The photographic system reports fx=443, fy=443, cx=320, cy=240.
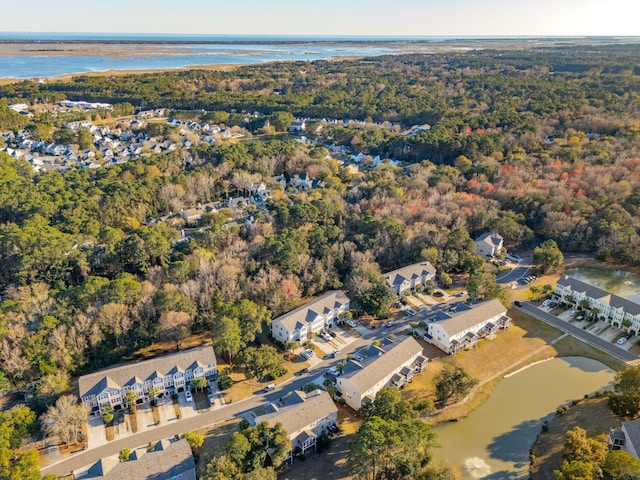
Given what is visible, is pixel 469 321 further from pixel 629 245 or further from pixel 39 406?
pixel 39 406

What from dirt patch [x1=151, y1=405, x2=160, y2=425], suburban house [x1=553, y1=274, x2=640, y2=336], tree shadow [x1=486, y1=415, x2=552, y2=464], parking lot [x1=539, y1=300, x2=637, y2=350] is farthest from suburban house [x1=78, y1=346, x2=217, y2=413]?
suburban house [x1=553, y1=274, x2=640, y2=336]

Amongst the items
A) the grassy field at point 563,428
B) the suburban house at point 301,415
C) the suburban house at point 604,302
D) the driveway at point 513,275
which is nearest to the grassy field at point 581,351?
the suburban house at point 604,302

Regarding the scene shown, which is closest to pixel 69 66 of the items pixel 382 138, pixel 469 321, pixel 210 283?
pixel 382 138

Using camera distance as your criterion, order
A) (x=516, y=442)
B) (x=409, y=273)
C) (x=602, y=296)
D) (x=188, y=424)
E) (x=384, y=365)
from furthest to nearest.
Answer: (x=409, y=273), (x=602, y=296), (x=384, y=365), (x=188, y=424), (x=516, y=442)

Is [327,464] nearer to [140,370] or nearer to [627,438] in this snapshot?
[140,370]

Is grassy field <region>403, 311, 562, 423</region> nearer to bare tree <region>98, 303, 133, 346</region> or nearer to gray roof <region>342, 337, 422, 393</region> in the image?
gray roof <region>342, 337, 422, 393</region>

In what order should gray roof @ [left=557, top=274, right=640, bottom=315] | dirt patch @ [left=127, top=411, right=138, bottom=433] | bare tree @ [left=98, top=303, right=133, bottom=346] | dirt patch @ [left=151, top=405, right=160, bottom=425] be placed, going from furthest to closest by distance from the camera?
1. gray roof @ [left=557, top=274, right=640, bottom=315]
2. bare tree @ [left=98, top=303, right=133, bottom=346]
3. dirt patch @ [left=151, top=405, right=160, bottom=425]
4. dirt patch @ [left=127, top=411, right=138, bottom=433]

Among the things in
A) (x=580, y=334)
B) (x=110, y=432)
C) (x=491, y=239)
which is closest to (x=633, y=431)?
(x=580, y=334)
